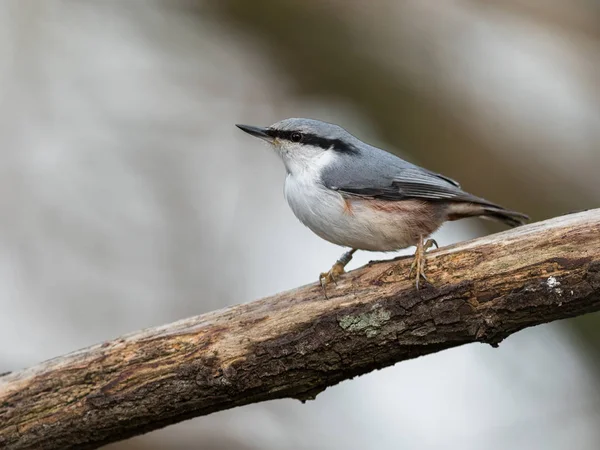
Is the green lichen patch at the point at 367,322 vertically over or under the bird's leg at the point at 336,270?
under

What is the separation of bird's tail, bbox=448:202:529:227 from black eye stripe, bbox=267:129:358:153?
0.60 m

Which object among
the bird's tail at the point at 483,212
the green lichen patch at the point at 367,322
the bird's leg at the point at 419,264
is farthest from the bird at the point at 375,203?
the green lichen patch at the point at 367,322

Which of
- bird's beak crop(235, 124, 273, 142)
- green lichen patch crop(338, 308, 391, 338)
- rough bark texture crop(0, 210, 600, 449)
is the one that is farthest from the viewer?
bird's beak crop(235, 124, 273, 142)

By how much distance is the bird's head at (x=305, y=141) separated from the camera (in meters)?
3.88

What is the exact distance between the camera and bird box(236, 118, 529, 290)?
138 inches

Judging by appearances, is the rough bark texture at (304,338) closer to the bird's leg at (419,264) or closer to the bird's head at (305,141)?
the bird's leg at (419,264)

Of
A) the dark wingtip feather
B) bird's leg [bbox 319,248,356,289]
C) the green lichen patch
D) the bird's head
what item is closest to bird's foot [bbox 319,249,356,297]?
bird's leg [bbox 319,248,356,289]

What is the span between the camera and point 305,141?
13.0ft

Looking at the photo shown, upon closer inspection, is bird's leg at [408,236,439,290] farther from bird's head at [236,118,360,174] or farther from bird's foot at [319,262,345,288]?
bird's head at [236,118,360,174]

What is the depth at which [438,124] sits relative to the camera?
5105mm

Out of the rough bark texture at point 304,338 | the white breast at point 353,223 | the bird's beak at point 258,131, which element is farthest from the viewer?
the bird's beak at point 258,131

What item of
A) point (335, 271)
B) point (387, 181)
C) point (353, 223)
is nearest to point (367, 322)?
point (335, 271)

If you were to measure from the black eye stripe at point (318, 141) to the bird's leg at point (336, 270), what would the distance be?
1.79 ft

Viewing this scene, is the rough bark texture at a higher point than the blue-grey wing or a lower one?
lower
